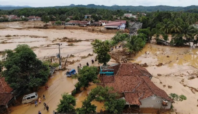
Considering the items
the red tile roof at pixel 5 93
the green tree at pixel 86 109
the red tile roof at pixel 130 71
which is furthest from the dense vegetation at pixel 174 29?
the red tile roof at pixel 5 93

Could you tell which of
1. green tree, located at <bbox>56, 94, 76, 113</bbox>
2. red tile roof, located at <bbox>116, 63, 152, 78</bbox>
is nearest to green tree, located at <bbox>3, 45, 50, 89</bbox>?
green tree, located at <bbox>56, 94, 76, 113</bbox>

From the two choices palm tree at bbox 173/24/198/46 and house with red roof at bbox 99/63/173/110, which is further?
palm tree at bbox 173/24/198/46

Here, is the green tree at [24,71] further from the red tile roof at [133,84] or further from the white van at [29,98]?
the red tile roof at [133,84]

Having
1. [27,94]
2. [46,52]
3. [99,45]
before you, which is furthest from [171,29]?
[27,94]

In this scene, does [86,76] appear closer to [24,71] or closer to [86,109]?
[86,109]

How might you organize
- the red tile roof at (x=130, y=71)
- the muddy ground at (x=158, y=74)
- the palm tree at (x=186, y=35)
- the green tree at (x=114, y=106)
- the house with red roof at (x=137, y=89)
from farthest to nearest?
the palm tree at (x=186, y=35), the red tile roof at (x=130, y=71), the muddy ground at (x=158, y=74), the house with red roof at (x=137, y=89), the green tree at (x=114, y=106)

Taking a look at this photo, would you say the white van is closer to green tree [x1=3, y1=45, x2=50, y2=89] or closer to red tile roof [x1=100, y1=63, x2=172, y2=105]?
green tree [x1=3, y1=45, x2=50, y2=89]
